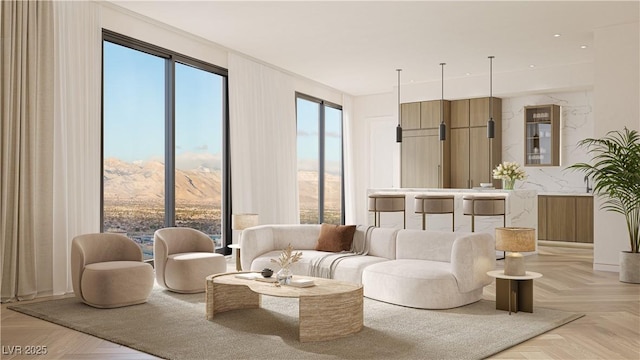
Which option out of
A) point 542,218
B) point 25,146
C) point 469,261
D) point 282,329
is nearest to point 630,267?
point 469,261

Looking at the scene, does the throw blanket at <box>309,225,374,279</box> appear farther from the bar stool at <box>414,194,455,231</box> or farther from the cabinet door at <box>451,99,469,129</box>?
the cabinet door at <box>451,99,469,129</box>

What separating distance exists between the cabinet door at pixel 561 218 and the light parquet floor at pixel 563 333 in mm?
3739

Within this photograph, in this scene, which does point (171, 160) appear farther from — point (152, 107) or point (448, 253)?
point (448, 253)

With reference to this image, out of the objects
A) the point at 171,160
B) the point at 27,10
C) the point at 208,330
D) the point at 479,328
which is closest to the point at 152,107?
the point at 171,160

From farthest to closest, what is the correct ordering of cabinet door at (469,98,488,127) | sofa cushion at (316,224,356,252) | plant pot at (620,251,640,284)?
cabinet door at (469,98,488,127)
plant pot at (620,251,640,284)
sofa cushion at (316,224,356,252)

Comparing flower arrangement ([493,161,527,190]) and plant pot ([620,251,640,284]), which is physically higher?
flower arrangement ([493,161,527,190])

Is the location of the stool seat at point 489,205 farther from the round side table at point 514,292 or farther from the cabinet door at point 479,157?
the cabinet door at point 479,157

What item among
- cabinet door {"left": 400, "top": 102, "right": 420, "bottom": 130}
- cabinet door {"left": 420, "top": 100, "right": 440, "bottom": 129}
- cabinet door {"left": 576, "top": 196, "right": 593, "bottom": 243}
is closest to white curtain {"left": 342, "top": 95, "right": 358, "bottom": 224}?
cabinet door {"left": 400, "top": 102, "right": 420, "bottom": 130}

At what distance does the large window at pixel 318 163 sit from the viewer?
37.5 feet

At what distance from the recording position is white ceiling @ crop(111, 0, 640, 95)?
6602mm

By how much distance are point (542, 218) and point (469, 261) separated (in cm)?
593

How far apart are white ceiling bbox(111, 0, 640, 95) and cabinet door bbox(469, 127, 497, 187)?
143 cm

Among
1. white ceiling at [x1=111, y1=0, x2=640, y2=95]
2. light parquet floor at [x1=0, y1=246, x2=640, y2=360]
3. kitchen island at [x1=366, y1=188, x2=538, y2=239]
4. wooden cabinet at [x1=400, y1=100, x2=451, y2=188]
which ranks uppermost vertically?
white ceiling at [x1=111, y1=0, x2=640, y2=95]

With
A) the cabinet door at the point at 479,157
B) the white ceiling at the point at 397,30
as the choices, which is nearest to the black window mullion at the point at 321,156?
the white ceiling at the point at 397,30
